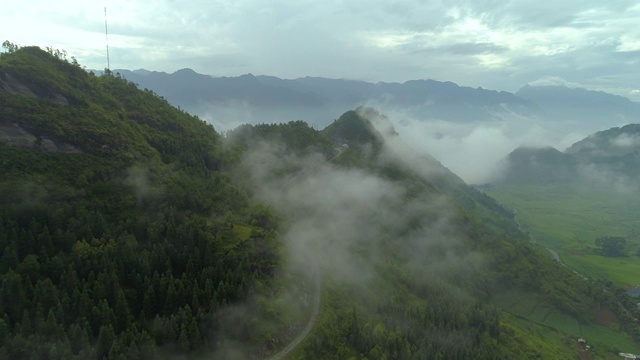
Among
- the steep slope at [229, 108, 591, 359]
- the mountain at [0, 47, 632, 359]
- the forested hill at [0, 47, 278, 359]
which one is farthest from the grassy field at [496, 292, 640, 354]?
the forested hill at [0, 47, 278, 359]

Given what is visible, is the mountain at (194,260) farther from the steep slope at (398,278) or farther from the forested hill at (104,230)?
the steep slope at (398,278)

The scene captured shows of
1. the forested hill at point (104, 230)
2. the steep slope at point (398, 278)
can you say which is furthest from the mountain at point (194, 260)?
the steep slope at point (398, 278)

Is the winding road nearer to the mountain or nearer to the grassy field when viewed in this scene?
the mountain

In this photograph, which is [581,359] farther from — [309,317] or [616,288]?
[309,317]

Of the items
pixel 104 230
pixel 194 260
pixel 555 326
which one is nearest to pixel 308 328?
pixel 194 260

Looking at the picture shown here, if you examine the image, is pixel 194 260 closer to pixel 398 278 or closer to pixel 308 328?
pixel 308 328

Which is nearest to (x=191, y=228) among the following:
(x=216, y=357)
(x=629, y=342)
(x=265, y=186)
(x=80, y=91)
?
(x=216, y=357)
